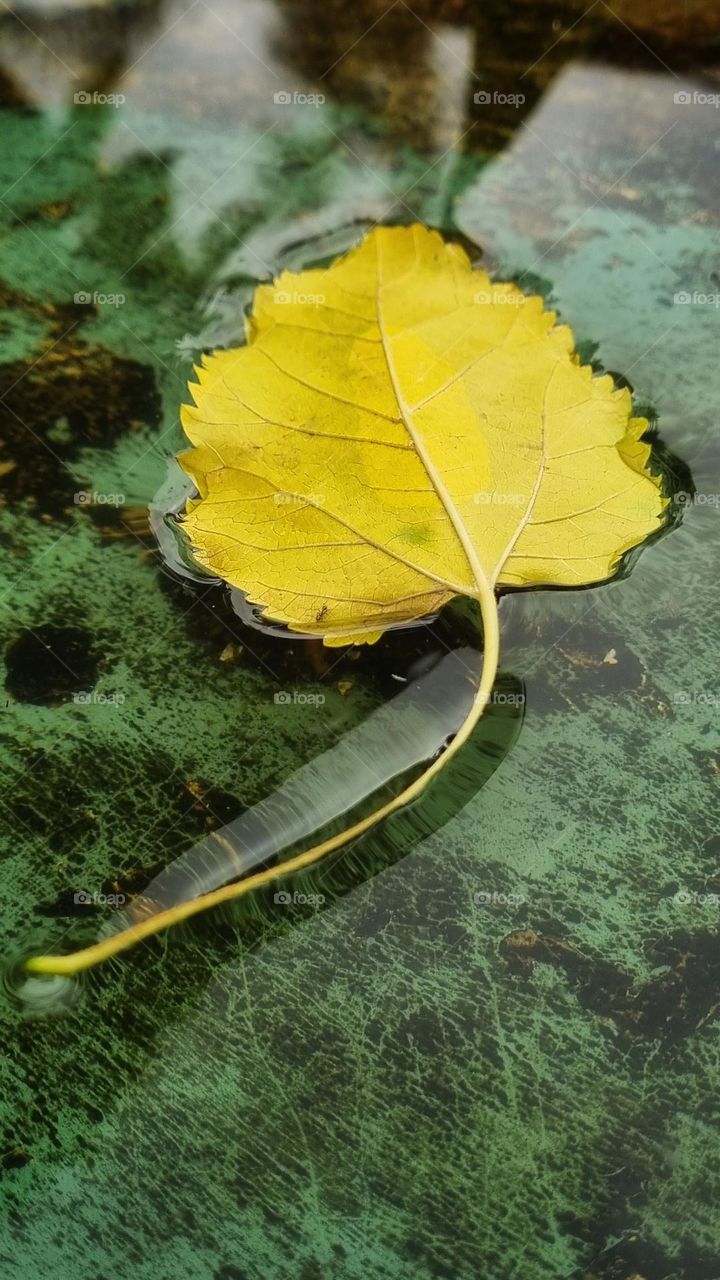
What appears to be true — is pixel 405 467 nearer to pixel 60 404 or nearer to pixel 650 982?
pixel 60 404

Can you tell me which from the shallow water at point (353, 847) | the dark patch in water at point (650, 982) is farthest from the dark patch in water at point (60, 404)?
the dark patch in water at point (650, 982)

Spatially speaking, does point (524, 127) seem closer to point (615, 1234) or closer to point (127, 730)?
point (127, 730)

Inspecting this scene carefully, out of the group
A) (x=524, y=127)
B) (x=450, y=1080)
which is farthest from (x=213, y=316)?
(x=450, y=1080)

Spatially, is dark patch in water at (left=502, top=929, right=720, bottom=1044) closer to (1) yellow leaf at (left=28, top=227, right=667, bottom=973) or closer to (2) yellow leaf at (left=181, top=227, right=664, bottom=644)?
(1) yellow leaf at (left=28, top=227, right=667, bottom=973)

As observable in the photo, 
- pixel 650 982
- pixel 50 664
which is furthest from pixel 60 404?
pixel 650 982

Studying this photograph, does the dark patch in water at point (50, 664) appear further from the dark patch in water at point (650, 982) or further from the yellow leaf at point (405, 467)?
the dark patch in water at point (650, 982)

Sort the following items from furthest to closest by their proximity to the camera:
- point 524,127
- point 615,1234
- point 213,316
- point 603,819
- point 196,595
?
point 524,127 < point 213,316 < point 196,595 < point 603,819 < point 615,1234
